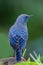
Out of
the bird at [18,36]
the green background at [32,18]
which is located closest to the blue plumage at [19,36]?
the bird at [18,36]

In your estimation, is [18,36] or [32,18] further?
[32,18]

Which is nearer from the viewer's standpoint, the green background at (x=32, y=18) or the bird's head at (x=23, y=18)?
the bird's head at (x=23, y=18)

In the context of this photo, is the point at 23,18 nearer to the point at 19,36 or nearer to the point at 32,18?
the point at 19,36

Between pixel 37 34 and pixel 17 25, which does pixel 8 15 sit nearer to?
pixel 37 34

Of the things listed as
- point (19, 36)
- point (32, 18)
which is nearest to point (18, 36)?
point (19, 36)

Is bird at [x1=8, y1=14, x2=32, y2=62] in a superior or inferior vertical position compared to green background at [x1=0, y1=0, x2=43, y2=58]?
inferior

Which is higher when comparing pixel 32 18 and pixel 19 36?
pixel 32 18

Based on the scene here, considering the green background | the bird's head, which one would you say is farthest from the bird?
the green background

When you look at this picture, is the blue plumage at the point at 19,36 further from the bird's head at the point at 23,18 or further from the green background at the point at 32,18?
the green background at the point at 32,18

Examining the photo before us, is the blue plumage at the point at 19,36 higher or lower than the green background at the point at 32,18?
lower

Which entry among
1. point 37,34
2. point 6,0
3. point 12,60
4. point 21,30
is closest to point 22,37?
point 21,30

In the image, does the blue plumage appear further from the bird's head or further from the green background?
the green background
